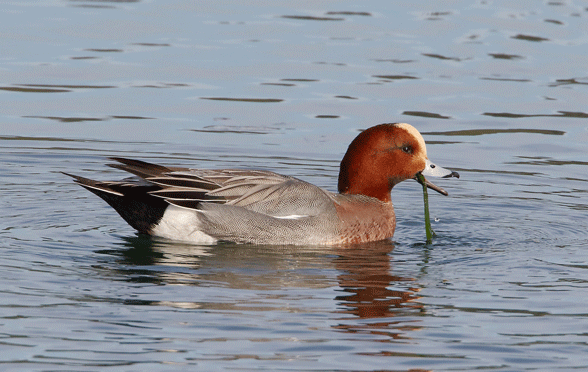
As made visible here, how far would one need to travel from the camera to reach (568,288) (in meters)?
7.30

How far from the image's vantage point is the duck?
8.40 metres

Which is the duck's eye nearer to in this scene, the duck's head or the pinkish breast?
the duck's head

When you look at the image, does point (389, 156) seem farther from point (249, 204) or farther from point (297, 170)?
point (297, 170)

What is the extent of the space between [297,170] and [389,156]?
7.84 ft

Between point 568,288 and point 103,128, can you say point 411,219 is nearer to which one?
point 568,288

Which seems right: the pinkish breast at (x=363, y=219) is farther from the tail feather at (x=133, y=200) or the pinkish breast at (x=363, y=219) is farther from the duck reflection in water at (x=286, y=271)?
the tail feather at (x=133, y=200)

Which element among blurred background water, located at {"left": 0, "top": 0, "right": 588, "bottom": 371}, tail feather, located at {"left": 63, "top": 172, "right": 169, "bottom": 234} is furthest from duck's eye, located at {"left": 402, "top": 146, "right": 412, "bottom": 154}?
tail feather, located at {"left": 63, "top": 172, "right": 169, "bottom": 234}

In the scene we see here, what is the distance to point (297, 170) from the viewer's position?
11.2 metres

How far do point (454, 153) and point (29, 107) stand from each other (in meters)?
5.40

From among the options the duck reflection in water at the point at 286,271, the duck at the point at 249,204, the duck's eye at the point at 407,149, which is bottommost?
the duck reflection in water at the point at 286,271

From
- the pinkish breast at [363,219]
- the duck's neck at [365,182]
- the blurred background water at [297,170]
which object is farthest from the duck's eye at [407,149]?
the blurred background water at [297,170]

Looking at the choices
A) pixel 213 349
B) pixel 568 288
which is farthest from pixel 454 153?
pixel 213 349

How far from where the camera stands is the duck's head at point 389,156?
29.1 ft

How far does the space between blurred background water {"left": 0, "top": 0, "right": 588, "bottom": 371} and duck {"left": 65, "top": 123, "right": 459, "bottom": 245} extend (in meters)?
0.19
